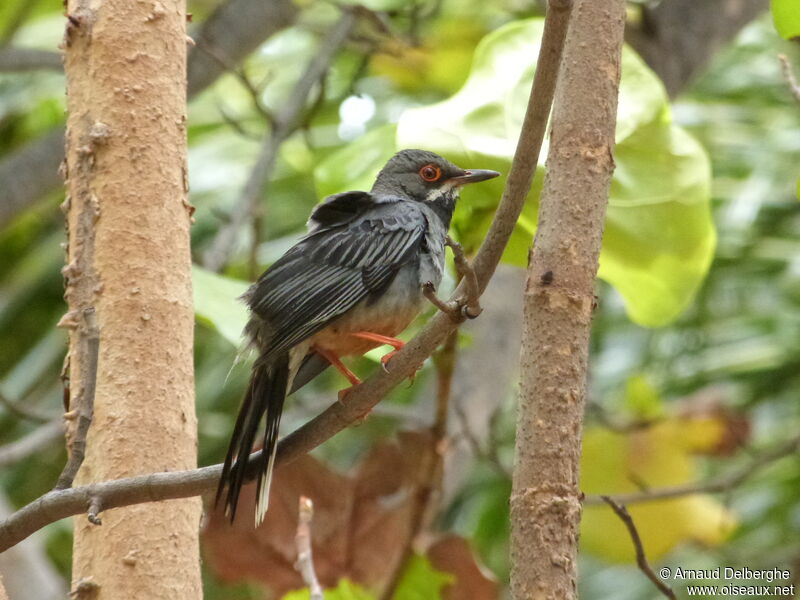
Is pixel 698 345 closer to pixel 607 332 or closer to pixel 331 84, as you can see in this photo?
pixel 607 332

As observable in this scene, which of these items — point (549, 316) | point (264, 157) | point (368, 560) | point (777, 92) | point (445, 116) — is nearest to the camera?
point (549, 316)

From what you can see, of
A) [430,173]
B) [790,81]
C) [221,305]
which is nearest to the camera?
[790,81]

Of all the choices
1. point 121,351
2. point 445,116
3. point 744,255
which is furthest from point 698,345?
point 121,351

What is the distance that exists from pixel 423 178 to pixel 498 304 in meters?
0.94

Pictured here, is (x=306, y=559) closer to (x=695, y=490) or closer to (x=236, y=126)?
(x=695, y=490)

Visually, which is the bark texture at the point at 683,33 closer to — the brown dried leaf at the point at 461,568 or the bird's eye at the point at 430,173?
the bird's eye at the point at 430,173

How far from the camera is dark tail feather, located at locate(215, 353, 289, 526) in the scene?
1919 millimetres

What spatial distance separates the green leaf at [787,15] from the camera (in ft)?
6.35

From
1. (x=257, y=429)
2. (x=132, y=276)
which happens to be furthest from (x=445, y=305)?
(x=132, y=276)

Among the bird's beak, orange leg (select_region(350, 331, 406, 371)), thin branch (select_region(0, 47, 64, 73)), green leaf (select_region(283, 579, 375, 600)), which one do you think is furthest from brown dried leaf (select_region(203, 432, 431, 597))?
thin branch (select_region(0, 47, 64, 73))

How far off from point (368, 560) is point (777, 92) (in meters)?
3.00

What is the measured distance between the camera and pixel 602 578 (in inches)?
171

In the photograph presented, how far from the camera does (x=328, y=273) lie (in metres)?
2.40

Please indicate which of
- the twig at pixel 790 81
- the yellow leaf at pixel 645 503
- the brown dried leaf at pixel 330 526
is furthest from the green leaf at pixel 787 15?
the yellow leaf at pixel 645 503
